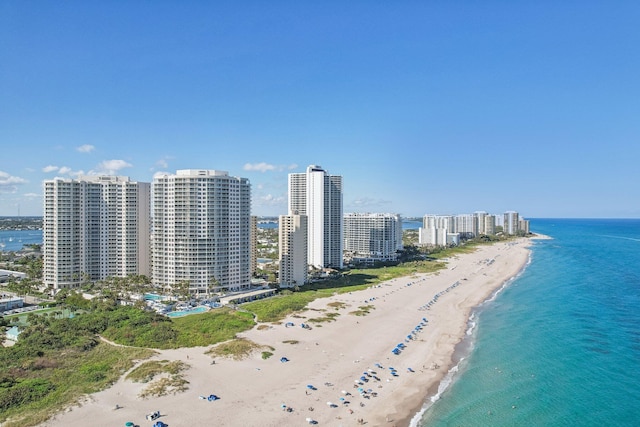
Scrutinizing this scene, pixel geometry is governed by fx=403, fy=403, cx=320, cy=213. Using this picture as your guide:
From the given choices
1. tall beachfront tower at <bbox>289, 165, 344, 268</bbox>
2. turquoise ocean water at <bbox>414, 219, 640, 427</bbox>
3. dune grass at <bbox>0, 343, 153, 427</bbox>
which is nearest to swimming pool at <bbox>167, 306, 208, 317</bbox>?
dune grass at <bbox>0, 343, 153, 427</bbox>

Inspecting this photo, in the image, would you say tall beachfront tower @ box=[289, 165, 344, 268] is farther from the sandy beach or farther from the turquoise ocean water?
the turquoise ocean water

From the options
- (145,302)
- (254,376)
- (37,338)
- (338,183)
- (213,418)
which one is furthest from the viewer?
(338,183)

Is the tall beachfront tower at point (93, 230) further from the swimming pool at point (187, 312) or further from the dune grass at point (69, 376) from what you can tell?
the dune grass at point (69, 376)

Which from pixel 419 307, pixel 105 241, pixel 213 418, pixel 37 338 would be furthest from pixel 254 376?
pixel 105 241

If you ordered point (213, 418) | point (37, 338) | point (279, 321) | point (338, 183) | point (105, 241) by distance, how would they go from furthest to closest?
point (338, 183), point (105, 241), point (279, 321), point (37, 338), point (213, 418)

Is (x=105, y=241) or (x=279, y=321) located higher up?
(x=105, y=241)

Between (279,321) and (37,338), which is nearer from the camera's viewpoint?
(37,338)

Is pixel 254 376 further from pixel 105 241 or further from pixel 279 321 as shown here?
pixel 105 241
